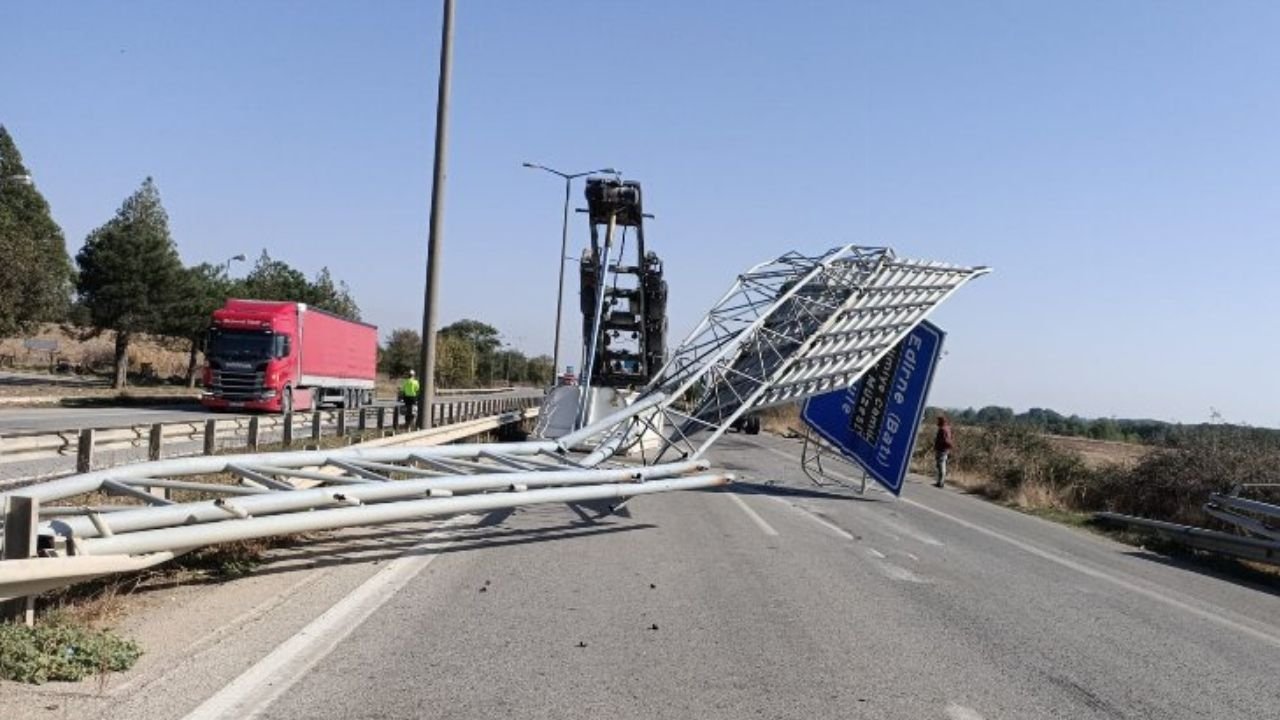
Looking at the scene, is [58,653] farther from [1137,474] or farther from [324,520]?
[1137,474]

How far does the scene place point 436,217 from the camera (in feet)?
59.9

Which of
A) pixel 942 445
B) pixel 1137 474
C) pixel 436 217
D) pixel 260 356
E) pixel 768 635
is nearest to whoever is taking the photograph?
pixel 768 635

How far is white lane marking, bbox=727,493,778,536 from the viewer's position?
1376 cm

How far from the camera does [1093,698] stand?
654cm

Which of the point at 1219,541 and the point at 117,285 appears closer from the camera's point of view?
the point at 1219,541

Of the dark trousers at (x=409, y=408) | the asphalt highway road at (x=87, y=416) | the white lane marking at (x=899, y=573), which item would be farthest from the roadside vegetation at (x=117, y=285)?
the white lane marking at (x=899, y=573)

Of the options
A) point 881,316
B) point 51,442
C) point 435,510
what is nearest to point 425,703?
point 435,510

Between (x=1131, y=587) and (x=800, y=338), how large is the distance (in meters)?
7.10

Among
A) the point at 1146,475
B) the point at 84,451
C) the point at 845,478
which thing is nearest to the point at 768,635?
the point at 84,451

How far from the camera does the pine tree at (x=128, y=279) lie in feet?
Answer: 171

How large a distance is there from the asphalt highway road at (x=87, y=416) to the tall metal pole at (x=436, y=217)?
21.9ft

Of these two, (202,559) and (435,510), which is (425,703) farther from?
(202,559)

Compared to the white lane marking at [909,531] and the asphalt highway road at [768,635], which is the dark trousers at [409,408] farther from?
the asphalt highway road at [768,635]

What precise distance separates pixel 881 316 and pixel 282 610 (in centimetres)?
1314
